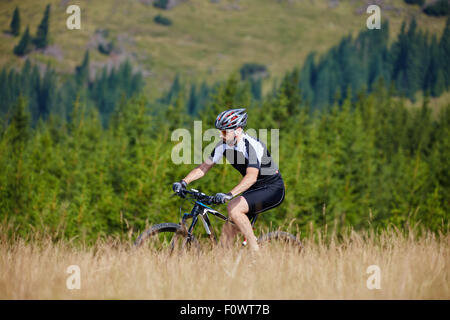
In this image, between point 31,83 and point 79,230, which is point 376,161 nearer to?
point 79,230

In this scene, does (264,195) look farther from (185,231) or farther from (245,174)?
(185,231)

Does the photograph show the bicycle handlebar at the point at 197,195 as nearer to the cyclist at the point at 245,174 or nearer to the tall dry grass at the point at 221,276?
the cyclist at the point at 245,174

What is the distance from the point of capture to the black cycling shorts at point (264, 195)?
6.00 metres

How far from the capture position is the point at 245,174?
6.01 meters

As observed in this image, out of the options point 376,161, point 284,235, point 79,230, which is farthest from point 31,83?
point 284,235

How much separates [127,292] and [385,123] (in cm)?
9163

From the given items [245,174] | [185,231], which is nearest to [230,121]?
[245,174]

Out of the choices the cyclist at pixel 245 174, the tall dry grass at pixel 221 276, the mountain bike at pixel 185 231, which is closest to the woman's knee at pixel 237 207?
the cyclist at pixel 245 174

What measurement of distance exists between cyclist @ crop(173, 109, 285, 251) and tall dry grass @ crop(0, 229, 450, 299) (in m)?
0.38

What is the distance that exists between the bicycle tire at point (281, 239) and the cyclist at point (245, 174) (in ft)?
1.50

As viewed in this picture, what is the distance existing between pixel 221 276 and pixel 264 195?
1.42 m

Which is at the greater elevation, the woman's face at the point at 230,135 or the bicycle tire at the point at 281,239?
the woman's face at the point at 230,135
